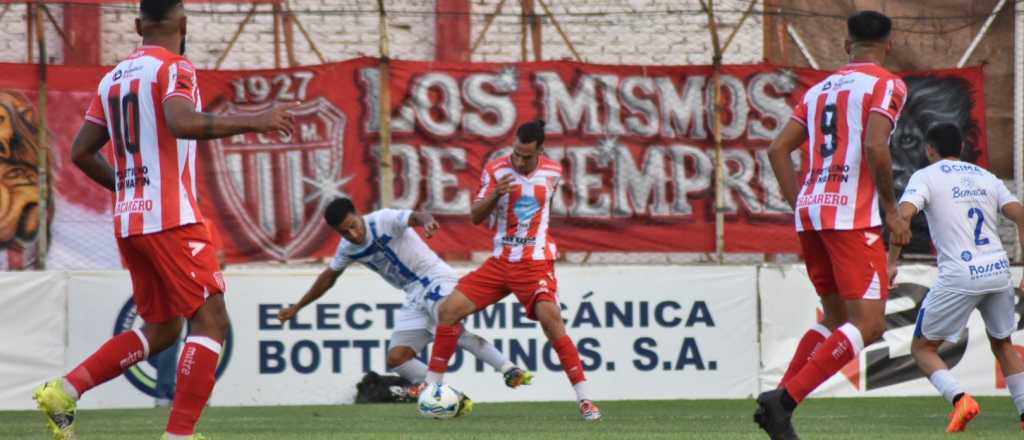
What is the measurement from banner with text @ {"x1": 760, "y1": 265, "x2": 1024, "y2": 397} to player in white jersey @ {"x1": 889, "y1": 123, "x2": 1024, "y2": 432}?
4.48 meters

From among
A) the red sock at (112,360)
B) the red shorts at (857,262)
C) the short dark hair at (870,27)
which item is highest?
the short dark hair at (870,27)

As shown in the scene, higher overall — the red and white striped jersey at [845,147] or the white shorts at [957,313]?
the red and white striped jersey at [845,147]

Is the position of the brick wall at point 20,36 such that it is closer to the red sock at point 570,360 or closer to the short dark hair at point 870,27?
the red sock at point 570,360

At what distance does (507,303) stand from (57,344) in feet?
12.9

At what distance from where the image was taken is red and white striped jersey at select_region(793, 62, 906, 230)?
745 centimetres

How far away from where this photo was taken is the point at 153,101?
6793 millimetres

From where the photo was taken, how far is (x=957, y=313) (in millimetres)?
9711

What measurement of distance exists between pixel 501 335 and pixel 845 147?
7.05 metres

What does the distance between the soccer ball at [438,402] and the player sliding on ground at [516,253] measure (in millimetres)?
184

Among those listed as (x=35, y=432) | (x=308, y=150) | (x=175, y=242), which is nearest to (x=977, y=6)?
(x=308, y=150)

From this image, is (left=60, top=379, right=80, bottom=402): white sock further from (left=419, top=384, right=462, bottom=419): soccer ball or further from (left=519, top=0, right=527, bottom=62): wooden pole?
(left=519, top=0, right=527, bottom=62): wooden pole

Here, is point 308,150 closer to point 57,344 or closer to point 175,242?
point 57,344

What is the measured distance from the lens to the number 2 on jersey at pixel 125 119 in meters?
6.86

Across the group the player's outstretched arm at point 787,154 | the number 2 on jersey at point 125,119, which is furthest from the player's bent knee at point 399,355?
the number 2 on jersey at point 125,119
